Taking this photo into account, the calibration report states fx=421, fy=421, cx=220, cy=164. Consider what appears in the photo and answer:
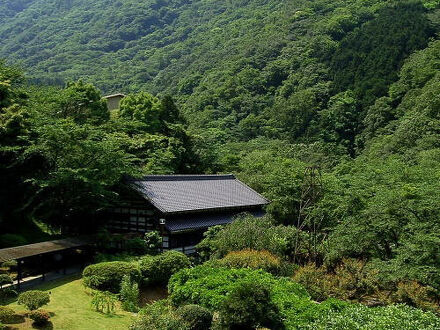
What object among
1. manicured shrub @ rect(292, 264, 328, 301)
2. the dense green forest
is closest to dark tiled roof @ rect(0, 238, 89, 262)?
the dense green forest

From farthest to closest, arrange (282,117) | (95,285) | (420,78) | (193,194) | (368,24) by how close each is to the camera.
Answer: (368,24) < (282,117) < (420,78) < (193,194) < (95,285)

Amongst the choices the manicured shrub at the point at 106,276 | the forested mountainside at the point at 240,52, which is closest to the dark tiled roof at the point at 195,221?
the manicured shrub at the point at 106,276

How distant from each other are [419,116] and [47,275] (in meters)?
39.5

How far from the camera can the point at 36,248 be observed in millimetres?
16047

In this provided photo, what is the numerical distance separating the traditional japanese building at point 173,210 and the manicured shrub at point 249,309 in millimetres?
8676

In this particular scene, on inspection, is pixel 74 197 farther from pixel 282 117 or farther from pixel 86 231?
pixel 282 117

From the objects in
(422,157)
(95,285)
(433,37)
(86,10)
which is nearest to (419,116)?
(422,157)

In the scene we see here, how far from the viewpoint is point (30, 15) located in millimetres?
140000

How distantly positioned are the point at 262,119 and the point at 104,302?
53648mm

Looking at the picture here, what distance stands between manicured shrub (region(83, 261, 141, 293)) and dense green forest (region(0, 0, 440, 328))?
185 inches

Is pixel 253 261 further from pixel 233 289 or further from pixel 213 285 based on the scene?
pixel 233 289

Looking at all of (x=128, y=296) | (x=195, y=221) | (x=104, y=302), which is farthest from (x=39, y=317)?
(x=195, y=221)

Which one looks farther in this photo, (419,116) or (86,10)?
(86,10)

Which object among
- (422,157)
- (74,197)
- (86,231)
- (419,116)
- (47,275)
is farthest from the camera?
(419,116)
